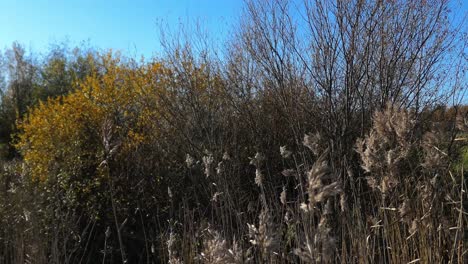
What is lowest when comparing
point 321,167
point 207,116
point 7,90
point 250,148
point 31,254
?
point 31,254

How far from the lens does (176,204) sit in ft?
20.0

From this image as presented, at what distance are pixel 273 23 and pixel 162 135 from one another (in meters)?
1.99

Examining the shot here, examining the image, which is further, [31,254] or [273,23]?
[273,23]

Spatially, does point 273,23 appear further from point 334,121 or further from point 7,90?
point 7,90

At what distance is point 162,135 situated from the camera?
660 centimetres

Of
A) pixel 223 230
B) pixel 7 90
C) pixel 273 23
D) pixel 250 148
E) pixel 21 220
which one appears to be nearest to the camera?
pixel 223 230

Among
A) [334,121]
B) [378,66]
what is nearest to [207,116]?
[334,121]

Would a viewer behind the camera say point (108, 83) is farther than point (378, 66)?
Yes

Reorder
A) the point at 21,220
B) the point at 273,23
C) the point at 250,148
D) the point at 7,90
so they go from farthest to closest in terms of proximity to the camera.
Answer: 1. the point at 7,90
2. the point at 250,148
3. the point at 273,23
4. the point at 21,220

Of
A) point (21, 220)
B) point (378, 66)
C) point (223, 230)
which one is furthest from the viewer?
point (378, 66)

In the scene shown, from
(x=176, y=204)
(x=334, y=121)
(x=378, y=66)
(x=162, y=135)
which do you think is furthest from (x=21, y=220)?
(x=378, y=66)

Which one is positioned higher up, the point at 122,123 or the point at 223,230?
the point at 122,123

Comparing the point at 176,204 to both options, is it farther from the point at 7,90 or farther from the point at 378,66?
the point at 7,90

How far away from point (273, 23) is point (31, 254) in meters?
3.75
